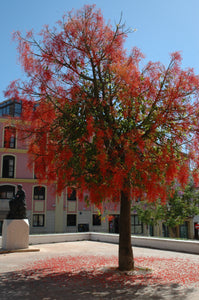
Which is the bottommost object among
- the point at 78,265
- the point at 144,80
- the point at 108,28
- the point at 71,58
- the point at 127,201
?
the point at 78,265

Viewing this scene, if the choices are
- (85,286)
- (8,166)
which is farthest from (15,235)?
(8,166)

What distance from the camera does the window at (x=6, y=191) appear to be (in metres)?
27.4

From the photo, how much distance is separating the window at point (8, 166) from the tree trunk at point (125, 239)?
21.1m

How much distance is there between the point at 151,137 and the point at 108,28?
3177 mm

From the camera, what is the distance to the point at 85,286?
23.5ft

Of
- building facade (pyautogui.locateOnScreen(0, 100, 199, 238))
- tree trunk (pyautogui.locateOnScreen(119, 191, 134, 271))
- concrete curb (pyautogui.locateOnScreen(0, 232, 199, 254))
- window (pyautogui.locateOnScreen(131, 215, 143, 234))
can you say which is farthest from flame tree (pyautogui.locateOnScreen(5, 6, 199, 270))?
window (pyautogui.locateOnScreen(131, 215, 143, 234))

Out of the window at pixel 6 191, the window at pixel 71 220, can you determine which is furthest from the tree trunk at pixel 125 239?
the window at pixel 71 220

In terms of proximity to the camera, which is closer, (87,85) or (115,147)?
(115,147)

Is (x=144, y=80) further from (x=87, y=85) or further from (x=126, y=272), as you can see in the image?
(x=126, y=272)

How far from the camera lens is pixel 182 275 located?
8156 mm

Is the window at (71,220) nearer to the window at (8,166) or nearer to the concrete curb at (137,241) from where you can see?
the window at (8,166)

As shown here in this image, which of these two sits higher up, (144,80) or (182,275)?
(144,80)

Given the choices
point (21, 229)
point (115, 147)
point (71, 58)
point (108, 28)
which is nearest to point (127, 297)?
point (115, 147)

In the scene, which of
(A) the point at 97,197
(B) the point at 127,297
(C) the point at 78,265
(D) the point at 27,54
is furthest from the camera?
(C) the point at 78,265
